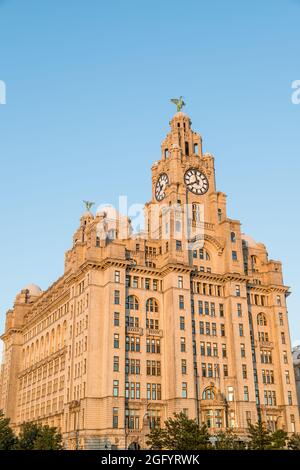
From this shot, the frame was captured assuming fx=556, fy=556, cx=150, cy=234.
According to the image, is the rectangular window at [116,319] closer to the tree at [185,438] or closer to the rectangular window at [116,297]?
the rectangular window at [116,297]

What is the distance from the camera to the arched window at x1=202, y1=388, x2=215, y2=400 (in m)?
97.4

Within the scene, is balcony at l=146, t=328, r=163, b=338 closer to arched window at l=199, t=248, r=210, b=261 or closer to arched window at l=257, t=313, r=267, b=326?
arched window at l=199, t=248, r=210, b=261

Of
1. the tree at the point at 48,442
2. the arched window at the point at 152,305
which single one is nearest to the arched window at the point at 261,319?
the arched window at the point at 152,305

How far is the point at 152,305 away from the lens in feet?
333

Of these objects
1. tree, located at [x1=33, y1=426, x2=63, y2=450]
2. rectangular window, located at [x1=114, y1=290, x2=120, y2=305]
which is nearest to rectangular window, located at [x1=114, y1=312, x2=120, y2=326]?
rectangular window, located at [x1=114, y1=290, x2=120, y2=305]

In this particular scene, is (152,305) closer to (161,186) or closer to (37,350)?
(161,186)

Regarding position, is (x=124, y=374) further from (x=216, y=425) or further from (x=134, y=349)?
(x=216, y=425)

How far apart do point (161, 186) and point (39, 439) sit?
187ft

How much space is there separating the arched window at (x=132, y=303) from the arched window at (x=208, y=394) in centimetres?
1894

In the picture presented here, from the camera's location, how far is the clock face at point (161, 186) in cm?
11656

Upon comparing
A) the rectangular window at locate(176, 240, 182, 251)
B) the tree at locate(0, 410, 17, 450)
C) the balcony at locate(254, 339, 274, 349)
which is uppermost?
the rectangular window at locate(176, 240, 182, 251)

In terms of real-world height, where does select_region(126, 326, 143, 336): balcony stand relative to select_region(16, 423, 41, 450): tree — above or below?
above

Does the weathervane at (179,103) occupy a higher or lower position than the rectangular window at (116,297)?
higher

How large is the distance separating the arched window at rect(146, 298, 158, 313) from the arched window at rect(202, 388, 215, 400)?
653 inches
